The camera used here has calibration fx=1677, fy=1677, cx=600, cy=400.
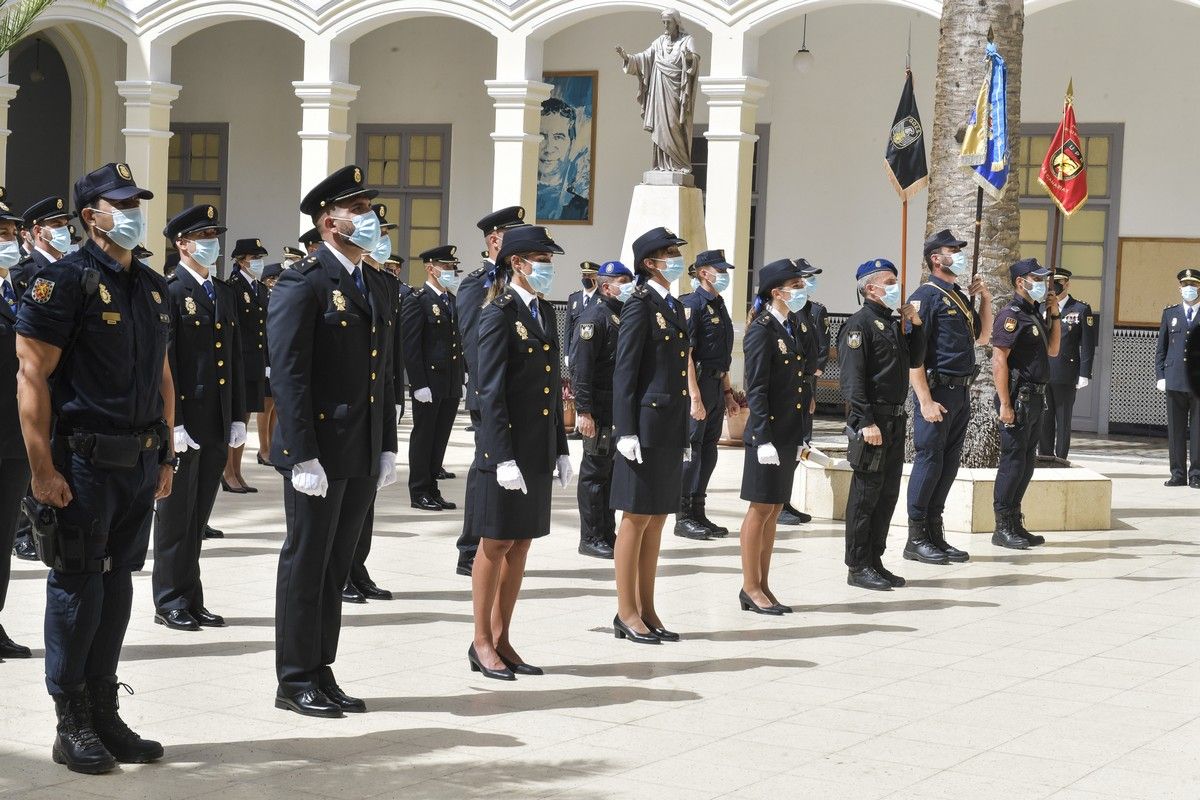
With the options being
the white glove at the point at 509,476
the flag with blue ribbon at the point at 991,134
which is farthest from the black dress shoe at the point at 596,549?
the flag with blue ribbon at the point at 991,134

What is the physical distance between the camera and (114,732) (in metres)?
5.11

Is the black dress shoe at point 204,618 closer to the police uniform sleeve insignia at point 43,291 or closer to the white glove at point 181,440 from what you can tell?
the white glove at point 181,440

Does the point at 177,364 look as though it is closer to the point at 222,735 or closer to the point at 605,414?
the point at 222,735

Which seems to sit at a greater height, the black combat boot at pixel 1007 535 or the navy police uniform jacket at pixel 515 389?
the navy police uniform jacket at pixel 515 389

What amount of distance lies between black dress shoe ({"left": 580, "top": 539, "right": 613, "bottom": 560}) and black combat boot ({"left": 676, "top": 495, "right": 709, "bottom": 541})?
0.86 meters

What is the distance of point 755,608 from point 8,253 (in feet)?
12.3

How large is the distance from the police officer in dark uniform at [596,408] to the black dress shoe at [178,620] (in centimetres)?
246

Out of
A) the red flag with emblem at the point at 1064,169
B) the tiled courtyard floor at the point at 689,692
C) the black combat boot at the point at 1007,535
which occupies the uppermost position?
the red flag with emblem at the point at 1064,169

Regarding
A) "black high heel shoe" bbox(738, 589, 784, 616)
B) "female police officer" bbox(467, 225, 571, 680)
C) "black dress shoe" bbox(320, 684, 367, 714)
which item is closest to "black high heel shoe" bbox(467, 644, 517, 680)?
"female police officer" bbox(467, 225, 571, 680)

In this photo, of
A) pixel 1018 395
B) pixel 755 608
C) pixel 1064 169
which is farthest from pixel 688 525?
pixel 1064 169

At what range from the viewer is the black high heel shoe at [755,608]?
7969 mm

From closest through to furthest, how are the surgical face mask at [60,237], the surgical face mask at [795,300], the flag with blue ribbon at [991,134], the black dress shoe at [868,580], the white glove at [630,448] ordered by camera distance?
1. the white glove at [630,448]
2. the surgical face mask at [60,237]
3. the surgical face mask at [795,300]
4. the black dress shoe at [868,580]
5. the flag with blue ribbon at [991,134]

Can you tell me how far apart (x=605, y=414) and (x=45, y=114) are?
1553cm

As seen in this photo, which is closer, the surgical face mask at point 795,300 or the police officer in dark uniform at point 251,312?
the surgical face mask at point 795,300
